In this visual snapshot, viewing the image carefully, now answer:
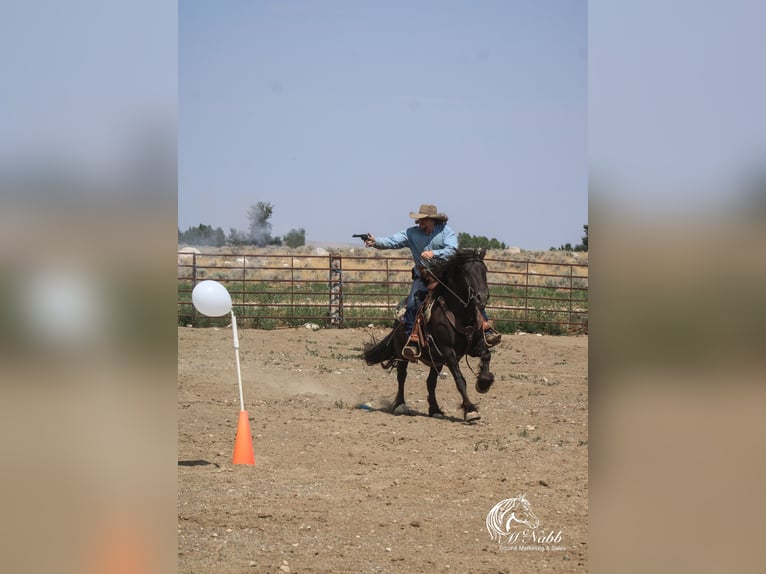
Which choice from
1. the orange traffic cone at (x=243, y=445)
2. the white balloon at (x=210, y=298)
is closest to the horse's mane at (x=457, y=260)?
the orange traffic cone at (x=243, y=445)

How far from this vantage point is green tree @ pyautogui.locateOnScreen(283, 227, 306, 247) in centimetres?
3678

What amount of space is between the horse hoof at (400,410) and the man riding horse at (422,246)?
647 millimetres

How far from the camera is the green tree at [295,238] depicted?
36.8 m

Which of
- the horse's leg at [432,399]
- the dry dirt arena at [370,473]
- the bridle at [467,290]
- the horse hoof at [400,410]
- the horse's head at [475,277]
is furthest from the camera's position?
the horse hoof at [400,410]

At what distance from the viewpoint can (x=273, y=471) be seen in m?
6.41

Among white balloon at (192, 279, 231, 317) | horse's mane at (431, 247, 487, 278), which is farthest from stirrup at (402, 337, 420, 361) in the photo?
white balloon at (192, 279, 231, 317)

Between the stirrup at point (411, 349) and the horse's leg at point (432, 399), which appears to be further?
the horse's leg at point (432, 399)

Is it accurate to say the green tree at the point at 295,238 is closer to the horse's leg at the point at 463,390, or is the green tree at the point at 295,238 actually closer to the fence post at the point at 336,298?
the fence post at the point at 336,298

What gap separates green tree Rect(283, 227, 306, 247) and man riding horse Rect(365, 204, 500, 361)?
90.2 feet
